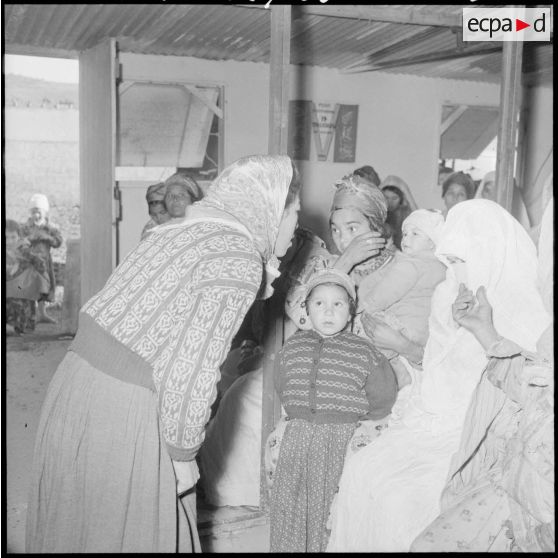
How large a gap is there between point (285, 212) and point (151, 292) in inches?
26.8

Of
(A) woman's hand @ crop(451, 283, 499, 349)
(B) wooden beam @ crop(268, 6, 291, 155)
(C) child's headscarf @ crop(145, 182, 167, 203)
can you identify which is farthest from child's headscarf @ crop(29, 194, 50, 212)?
(A) woman's hand @ crop(451, 283, 499, 349)

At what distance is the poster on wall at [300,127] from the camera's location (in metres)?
7.77

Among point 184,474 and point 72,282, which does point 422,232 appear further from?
point 72,282

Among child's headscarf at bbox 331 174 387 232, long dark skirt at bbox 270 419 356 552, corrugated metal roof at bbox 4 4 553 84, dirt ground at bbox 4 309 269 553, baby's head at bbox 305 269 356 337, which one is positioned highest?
corrugated metal roof at bbox 4 4 553 84

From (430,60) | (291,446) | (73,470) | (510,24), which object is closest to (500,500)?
(291,446)

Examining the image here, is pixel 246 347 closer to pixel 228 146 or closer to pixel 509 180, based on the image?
pixel 509 180

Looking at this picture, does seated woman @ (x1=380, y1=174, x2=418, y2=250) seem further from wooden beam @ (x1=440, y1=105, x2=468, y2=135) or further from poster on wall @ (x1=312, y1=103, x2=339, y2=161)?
wooden beam @ (x1=440, y1=105, x2=468, y2=135)

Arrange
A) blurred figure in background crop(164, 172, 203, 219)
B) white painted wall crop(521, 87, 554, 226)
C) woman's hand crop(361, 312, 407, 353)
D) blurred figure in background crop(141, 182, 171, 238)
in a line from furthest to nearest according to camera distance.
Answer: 1. white painted wall crop(521, 87, 554, 226)
2. blurred figure in background crop(141, 182, 171, 238)
3. blurred figure in background crop(164, 172, 203, 219)
4. woman's hand crop(361, 312, 407, 353)

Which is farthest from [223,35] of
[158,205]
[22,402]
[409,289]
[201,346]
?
[201,346]

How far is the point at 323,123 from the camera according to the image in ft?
25.9

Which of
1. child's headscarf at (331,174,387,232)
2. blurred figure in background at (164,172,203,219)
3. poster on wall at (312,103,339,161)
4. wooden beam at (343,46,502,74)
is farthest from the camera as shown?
poster on wall at (312,103,339,161)

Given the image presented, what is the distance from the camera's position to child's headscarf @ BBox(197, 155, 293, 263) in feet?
7.04

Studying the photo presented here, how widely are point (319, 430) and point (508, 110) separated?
1.92m

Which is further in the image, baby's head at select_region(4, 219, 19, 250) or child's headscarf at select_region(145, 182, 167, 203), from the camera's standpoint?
baby's head at select_region(4, 219, 19, 250)
